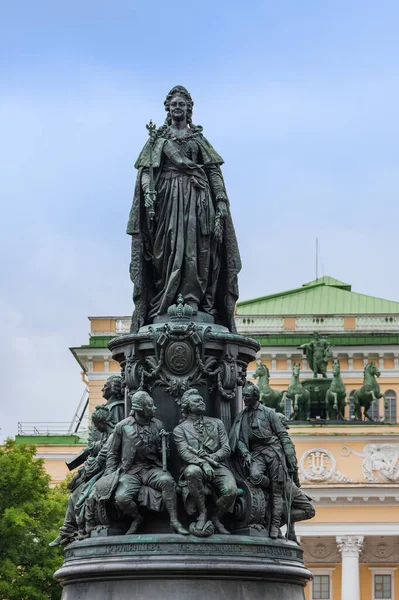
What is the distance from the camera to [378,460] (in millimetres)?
62531

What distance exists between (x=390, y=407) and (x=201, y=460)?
63383 mm

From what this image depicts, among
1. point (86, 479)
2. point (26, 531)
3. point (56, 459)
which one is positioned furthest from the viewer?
point (56, 459)

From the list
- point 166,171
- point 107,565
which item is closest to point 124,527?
point 107,565

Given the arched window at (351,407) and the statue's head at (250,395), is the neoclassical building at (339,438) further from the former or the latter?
the statue's head at (250,395)

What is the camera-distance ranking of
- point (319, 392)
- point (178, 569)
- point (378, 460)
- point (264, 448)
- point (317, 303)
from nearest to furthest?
point (178, 569) < point (264, 448) < point (378, 460) < point (319, 392) < point (317, 303)

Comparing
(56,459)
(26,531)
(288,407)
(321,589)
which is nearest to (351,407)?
(288,407)

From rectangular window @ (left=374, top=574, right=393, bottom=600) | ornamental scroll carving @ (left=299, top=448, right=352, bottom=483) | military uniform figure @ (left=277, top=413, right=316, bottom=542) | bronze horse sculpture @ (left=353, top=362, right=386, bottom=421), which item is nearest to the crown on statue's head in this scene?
military uniform figure @ (left=277, top=413, right=316, bottom=542)

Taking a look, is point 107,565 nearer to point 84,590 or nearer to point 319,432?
point 84,590

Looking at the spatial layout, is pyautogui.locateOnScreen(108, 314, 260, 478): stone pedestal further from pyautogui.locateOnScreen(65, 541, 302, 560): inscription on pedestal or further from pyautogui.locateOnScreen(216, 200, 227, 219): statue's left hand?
pyautogui.locateOnScreen(65, 541, 302, 560): inscription on pedestal

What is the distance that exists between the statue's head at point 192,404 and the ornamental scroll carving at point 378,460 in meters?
50.5

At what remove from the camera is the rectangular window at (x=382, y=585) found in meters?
68.6

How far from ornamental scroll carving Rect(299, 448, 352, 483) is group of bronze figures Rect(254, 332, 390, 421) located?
8.28 ft

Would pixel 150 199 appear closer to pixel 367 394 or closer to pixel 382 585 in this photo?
pixel 367 394

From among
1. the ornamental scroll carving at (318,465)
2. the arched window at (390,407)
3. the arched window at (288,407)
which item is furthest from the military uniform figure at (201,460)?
the arched window at (390,407)
